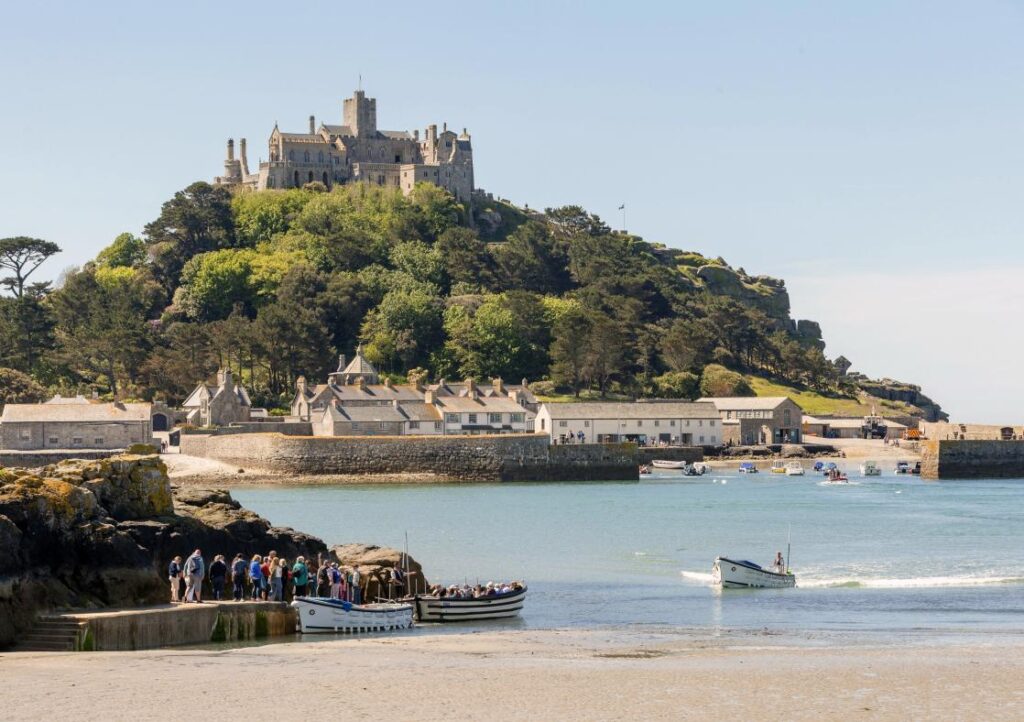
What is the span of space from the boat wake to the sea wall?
1970 inches

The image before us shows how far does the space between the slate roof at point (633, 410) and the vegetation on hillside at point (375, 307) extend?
42.7ft

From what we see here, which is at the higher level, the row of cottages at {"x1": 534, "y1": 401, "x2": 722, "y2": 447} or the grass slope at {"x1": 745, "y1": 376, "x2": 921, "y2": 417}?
the grass slope at {"x1": 745, "y1": 376, "x2": 921, "y2": 417}

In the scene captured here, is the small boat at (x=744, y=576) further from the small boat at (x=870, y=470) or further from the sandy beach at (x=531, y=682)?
the small boat at (x=870, y=470)

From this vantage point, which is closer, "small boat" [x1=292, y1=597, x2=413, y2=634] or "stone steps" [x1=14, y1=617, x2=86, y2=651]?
"stone steps" [x1=14, y1=617, x2=86, y2=651]

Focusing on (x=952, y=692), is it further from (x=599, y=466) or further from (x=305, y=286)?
(x=305, y=286)

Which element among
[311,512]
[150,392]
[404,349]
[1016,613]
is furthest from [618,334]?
[1016,613]

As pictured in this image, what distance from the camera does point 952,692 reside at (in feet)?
63.7

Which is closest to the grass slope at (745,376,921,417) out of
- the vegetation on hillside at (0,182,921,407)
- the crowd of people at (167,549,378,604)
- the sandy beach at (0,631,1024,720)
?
the vegetation on hillside at (0,182,921,407)

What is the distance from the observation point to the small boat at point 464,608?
29312mm

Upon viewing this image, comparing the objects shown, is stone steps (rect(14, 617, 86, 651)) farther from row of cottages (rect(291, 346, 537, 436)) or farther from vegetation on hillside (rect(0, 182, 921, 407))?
vegetation on hillside (rect(0, 182, 921, 407))

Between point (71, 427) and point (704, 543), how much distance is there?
45.9m

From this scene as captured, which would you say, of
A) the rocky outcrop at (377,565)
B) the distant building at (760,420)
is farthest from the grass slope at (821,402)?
the rocky outcrop at (377,565)

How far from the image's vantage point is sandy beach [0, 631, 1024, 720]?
1780 cm

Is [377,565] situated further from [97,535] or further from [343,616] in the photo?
[97,535]
